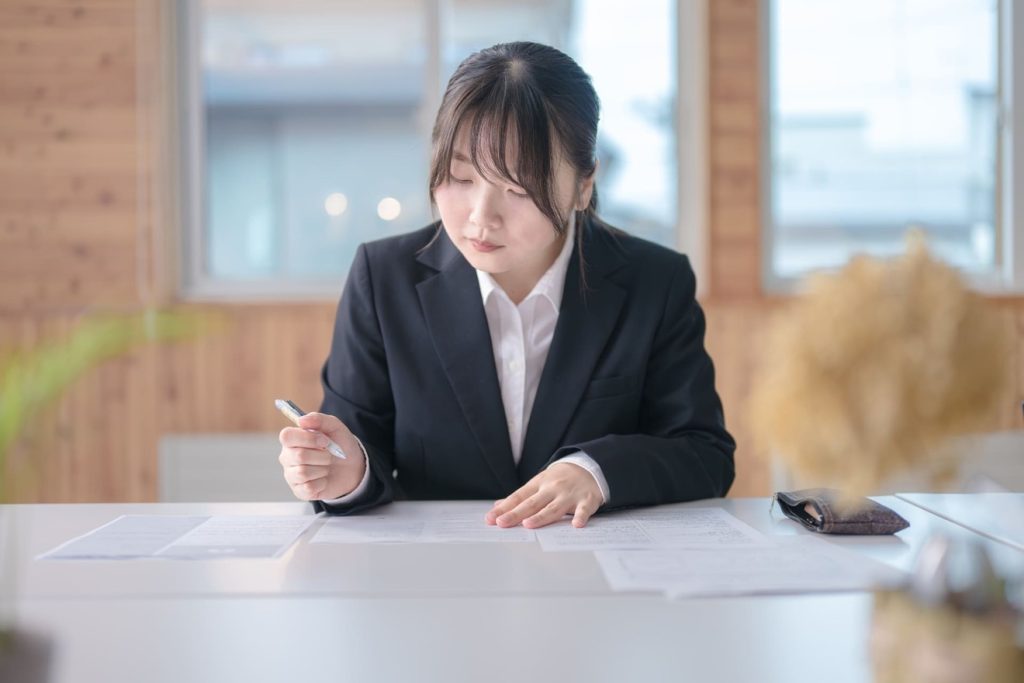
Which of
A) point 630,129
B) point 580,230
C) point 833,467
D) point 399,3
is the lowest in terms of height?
point 833,467

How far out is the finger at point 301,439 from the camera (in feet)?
3.99

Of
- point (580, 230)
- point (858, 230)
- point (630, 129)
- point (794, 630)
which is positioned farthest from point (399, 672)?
point (858, 230)

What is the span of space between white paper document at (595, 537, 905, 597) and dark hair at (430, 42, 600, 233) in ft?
2.00

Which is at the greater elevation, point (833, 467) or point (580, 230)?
point (580, 230)

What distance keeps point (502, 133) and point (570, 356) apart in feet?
1.29

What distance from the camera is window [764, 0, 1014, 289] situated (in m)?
3.47

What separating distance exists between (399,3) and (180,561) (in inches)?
111

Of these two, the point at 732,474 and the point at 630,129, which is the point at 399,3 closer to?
the point at 630,129

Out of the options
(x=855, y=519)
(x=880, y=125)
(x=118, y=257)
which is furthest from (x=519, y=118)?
(x=880, y=125)

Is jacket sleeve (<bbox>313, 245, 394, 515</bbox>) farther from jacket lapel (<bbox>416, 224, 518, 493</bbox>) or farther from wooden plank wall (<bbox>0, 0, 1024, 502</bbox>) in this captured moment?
wooden plank wall (<bbox>0, 0, 1024, 502</bbox>)

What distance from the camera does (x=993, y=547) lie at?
1057mm

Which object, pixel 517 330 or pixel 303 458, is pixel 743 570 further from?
pixel 517 330

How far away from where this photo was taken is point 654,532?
1.13 meters

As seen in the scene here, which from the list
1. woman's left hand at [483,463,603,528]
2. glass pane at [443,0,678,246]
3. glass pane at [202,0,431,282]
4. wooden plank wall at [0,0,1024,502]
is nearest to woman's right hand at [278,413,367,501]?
woman's left hand at [483,463,603,528]
